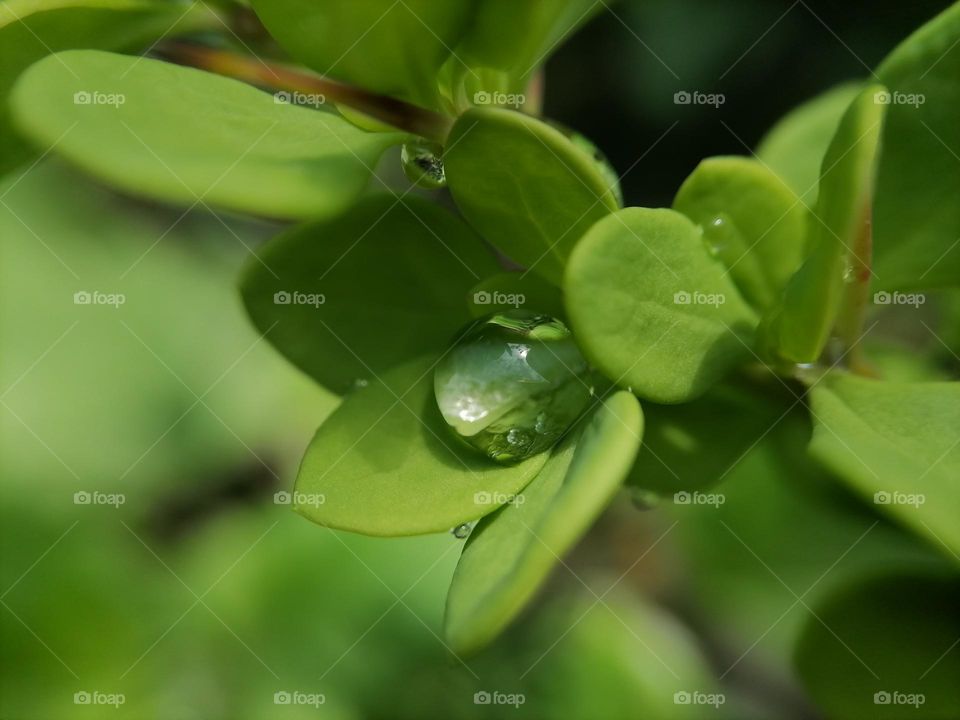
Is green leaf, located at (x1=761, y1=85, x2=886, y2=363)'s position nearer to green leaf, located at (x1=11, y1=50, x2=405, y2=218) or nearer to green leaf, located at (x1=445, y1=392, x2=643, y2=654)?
green leaf, located at (x1=445, y1=392, x2=643, y2=654)

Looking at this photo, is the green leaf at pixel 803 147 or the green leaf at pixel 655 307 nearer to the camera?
the green leaf at pixel 655 307

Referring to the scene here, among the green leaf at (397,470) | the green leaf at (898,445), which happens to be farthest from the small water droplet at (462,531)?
the green leaf at (898,445)

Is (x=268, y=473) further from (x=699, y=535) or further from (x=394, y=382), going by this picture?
(x=394, y=382)

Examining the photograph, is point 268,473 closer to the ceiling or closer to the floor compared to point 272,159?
closer to the floor

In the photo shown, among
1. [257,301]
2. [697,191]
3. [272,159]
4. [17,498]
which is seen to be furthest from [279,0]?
[17,498]

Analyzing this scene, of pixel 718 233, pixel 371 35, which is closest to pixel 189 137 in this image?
pixel 371 35

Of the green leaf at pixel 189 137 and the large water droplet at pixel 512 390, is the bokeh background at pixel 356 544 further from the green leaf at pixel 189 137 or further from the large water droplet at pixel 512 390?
the green leaf at pixel 189 137
